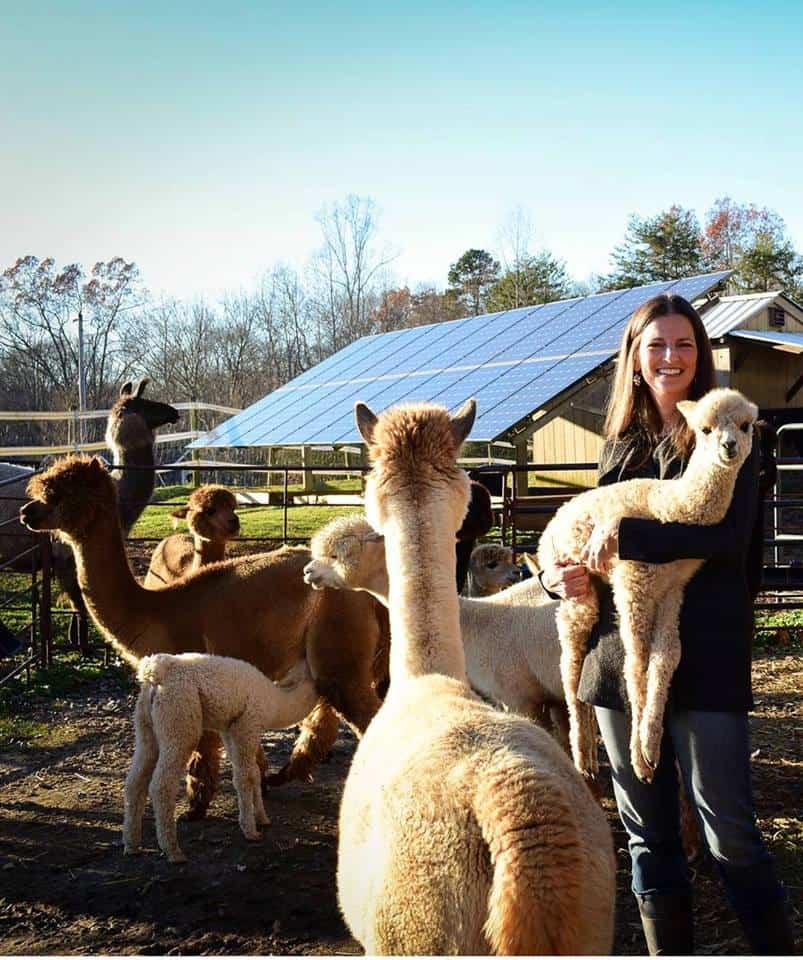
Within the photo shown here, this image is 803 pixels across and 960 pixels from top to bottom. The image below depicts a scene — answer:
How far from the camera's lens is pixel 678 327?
3041mm

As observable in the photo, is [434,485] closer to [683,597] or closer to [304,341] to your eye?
[683,597]

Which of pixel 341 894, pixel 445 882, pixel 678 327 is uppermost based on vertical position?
pixel 678 327

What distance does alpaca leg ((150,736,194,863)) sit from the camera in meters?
4.85

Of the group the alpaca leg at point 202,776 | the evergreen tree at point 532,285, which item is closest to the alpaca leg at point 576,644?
the alpaca leg at point 202,776

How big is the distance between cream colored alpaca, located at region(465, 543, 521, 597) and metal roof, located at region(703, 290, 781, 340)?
41.0 ft

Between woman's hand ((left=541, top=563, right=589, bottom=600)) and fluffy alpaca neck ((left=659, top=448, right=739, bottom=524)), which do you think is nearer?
fluffy alpaca neck ((left=659, top=448, right=739, bottom=524))

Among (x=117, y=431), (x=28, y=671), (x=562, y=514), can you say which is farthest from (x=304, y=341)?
(x=562, y=514)

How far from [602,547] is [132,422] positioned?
912cm

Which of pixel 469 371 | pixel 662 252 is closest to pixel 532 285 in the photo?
pixel 662 252

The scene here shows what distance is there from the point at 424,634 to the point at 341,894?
30.1 inches

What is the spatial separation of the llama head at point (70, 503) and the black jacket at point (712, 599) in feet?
13.8

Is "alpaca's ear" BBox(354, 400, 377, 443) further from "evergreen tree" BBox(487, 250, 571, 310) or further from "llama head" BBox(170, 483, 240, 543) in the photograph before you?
"evergreen tree" BBox(487, 250, 571, 310)

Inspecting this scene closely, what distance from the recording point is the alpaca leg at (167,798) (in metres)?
4.85

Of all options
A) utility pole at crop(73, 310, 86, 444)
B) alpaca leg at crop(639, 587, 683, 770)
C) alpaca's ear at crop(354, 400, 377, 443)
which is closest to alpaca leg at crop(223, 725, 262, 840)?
alpaca's ear at crop(354, 400, 377, 443)
